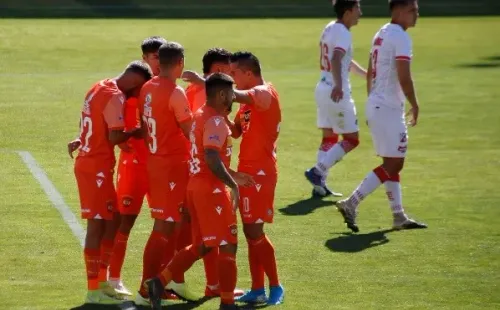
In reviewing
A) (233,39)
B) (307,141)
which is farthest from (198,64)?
(307,141)

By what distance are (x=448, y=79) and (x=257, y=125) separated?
16502 mm

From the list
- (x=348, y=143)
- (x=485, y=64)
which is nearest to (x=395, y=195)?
(x=348, y=143)

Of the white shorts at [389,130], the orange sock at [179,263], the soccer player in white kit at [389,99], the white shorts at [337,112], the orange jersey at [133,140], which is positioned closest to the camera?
the orange sock at [179,263]

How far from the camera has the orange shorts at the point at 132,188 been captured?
1036 cm

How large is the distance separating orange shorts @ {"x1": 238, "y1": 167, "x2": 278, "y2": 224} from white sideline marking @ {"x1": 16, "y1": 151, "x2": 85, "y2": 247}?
2.82 metres

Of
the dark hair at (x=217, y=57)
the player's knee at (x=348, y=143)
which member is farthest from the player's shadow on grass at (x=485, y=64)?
the dark hair at (x=217, y=57)

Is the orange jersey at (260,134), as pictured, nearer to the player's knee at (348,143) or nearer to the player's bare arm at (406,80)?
the player's bare arm at (406,80)

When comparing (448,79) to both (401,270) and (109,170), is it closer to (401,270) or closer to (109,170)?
(401,270)

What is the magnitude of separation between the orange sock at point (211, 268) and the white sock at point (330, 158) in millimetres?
4951

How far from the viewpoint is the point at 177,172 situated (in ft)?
32.4

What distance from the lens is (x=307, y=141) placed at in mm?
19031

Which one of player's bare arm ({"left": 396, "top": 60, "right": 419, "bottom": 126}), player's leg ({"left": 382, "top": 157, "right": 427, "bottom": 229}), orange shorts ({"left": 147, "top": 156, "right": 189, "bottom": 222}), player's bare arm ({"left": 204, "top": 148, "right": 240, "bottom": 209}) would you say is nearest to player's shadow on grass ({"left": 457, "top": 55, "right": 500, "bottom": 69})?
player's leg ({"left": 382, "top": 157, "right": 427, "bottom": 229})

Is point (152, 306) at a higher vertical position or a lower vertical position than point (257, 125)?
lower

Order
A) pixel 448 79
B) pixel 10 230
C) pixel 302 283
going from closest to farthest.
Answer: pixel 302 283 < pixel 10 230 < pixel 448 79
